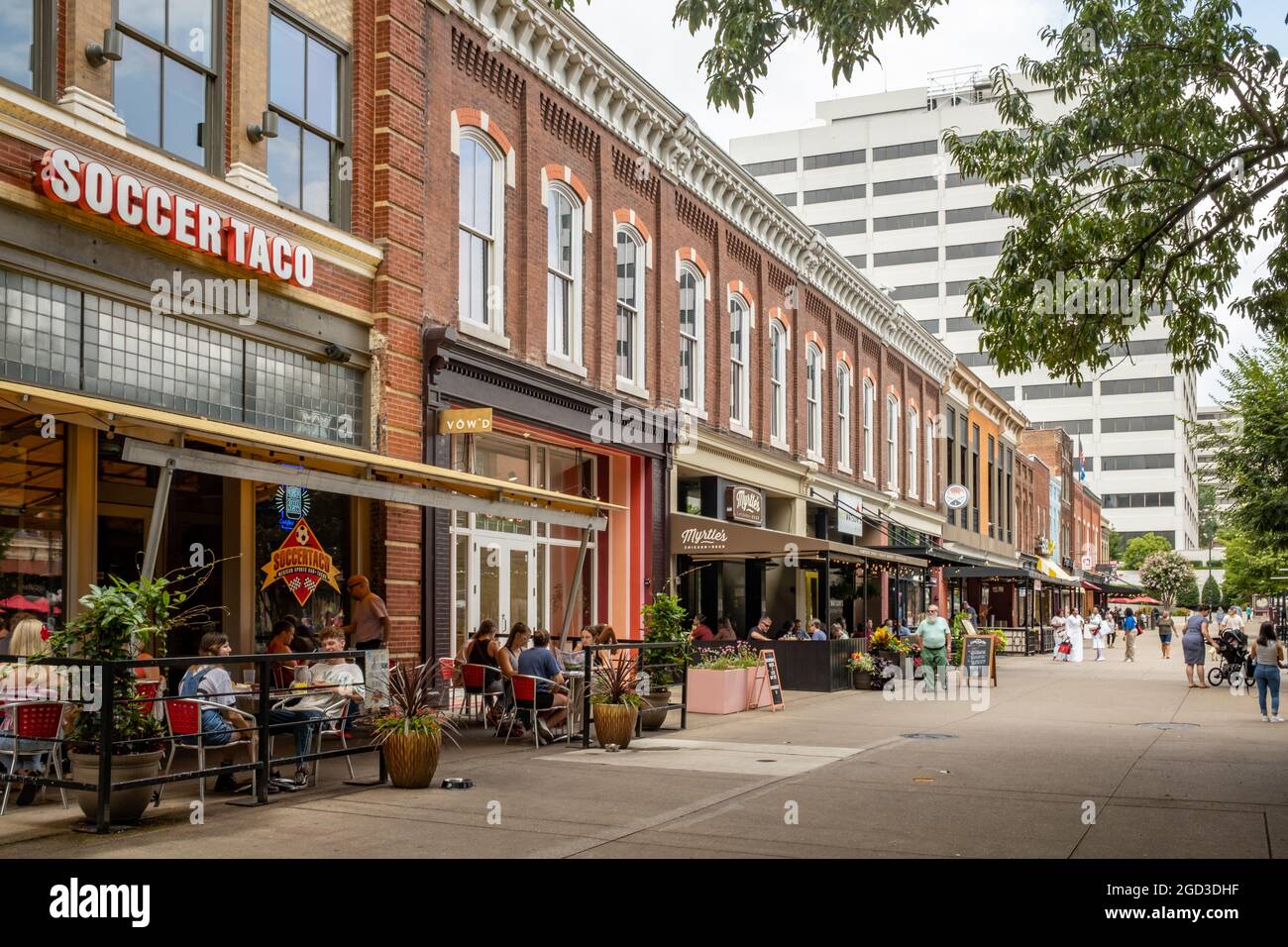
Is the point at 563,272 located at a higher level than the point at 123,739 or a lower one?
higher

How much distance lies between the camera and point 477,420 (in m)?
16.6

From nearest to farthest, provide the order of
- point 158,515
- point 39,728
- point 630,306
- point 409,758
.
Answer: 1. point 39,728
2. point 158,515
3. point 409,758
4. point 630,306

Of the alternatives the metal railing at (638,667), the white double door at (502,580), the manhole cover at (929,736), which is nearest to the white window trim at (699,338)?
the white double door at (502,580)

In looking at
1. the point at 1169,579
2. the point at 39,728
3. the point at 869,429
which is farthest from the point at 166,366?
the point at 1169,579

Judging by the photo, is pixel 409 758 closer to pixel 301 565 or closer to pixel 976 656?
pixel 301 565

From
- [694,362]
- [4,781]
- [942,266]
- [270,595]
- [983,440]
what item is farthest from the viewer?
[942,266]

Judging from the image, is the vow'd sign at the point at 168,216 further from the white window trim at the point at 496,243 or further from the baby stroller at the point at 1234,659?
the baby stroller at the point at 1234,659

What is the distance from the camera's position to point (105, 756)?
8.56m

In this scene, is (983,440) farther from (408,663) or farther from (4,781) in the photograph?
(4,781)

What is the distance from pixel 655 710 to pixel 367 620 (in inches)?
148

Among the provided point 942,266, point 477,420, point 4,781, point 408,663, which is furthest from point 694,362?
point 942,266

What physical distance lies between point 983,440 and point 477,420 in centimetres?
4000

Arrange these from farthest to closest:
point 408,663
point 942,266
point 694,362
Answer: point 942,266 < point 694,362 < point 408,663

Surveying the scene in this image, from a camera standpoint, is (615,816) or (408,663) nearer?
(615,816)
